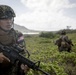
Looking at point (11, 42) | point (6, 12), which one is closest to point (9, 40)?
point (11, 42)

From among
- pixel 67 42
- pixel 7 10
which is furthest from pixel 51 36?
pixel 7 10

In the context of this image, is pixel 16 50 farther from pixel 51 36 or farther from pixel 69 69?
pixel 51 36

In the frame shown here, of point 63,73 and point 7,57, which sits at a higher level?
point 7,57

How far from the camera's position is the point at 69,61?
12.2 m

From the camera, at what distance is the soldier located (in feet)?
20.8

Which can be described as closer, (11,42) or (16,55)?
(16,55)

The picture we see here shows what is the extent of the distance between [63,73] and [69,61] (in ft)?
9.78

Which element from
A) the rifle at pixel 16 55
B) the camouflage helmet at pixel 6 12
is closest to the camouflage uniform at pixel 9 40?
the camouflage helmet at pixel 6 12

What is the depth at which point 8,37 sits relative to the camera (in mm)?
6594

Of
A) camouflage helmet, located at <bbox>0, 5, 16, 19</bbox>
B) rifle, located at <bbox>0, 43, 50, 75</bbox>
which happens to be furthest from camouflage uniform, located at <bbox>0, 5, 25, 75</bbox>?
rifle, located at <bbox>0, 43, 50, 75</bbox>

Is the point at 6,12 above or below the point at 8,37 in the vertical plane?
above

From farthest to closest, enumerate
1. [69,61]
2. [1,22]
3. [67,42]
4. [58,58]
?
[67,42] < [58,58] < [69,61] < [1,22]

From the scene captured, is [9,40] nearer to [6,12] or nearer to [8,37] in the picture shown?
[8,37]

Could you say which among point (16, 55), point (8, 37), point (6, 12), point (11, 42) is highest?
point (6, 12)
